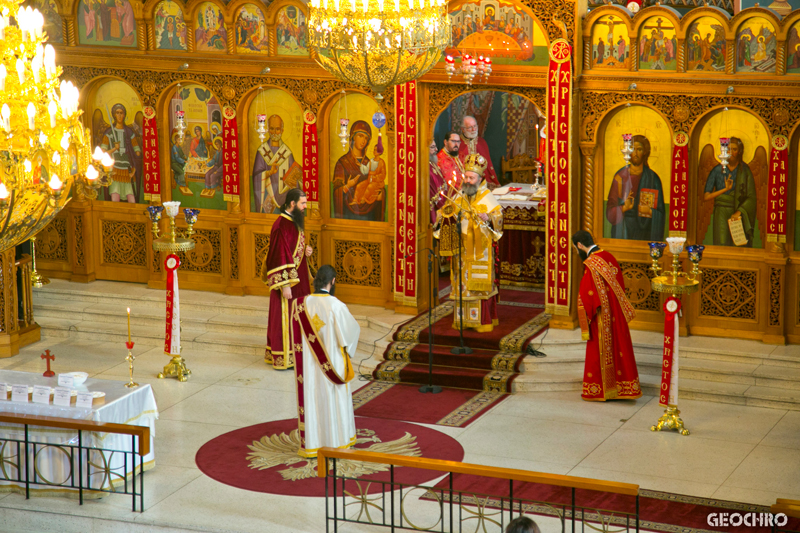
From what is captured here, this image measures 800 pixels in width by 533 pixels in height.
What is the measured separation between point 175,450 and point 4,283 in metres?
4.37

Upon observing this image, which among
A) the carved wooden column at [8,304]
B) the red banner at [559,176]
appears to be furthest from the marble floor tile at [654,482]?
the carved wooden column at [8,304]

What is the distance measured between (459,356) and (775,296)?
137 inches

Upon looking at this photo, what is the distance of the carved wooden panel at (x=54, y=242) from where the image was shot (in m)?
16.2

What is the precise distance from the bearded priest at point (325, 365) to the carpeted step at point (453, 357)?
8.62ft

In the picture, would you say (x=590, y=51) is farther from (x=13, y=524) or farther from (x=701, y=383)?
(x=13, y=524)

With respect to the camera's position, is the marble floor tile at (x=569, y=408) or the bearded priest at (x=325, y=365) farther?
the marble floor tile at (x=569, y=408)

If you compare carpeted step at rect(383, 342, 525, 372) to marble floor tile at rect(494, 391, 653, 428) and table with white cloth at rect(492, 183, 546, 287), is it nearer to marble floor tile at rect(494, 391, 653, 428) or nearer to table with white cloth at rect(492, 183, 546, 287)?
marble floor tile at rect(494, 391, 653, 428)

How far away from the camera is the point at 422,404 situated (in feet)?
40.4

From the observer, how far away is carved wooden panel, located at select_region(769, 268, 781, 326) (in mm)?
12734

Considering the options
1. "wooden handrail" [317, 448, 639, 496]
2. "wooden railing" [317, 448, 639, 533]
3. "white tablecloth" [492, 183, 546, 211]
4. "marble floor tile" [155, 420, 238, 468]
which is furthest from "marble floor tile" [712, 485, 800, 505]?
"white tablecloth" [492, 183, 546, 211]

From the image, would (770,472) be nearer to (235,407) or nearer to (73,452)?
(235,407)

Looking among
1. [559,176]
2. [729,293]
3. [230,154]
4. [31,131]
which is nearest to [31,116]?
[31,131]

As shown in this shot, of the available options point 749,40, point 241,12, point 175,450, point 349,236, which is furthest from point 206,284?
point 749,40

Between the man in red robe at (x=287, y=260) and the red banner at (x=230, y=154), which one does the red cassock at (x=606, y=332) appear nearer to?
the man in red robe at (x=287, y=260)
